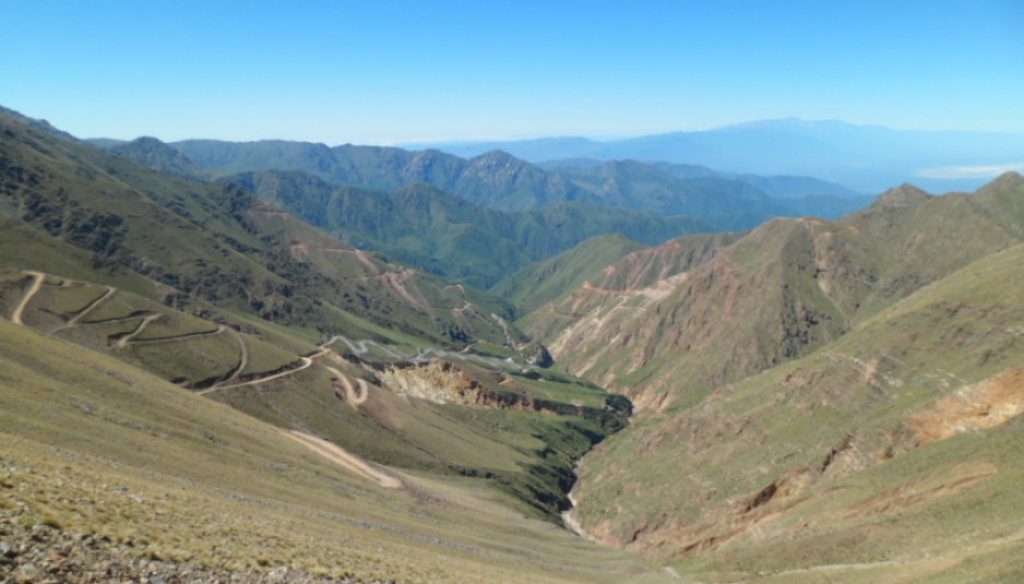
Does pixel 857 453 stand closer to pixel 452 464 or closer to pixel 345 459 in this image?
pixel 452 464

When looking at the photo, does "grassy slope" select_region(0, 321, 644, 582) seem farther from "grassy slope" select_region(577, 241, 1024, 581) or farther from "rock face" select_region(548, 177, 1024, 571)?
"grassy slope" select_region(577, 241, 1024, 581)

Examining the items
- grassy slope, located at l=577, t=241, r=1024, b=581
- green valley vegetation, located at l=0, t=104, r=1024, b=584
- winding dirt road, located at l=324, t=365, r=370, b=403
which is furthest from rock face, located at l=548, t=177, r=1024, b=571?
winding dirt road, located at l=324, t=365, r=370, b=403

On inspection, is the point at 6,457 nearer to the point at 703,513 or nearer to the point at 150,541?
the point at 150,541

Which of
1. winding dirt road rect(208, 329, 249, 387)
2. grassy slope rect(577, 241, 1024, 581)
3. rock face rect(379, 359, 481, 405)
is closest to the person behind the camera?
grassy slope rect(577, 241, 1024, 581)

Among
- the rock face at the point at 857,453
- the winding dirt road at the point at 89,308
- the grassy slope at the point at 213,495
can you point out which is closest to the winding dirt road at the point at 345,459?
the grassy slope at the point at 213,495

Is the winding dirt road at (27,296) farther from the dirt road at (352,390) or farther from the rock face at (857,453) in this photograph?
the rock face at (857,453)

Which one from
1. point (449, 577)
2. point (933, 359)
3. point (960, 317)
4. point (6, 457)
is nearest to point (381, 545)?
point (449, 577)
